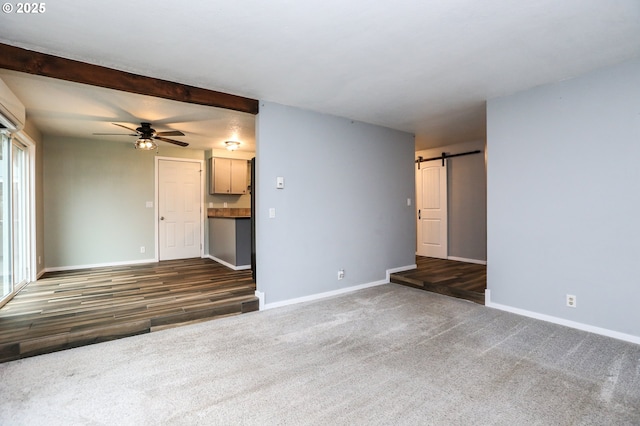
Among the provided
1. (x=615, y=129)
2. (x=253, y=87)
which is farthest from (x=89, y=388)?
(x=615, y=129)

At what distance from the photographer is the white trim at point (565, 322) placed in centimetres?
275

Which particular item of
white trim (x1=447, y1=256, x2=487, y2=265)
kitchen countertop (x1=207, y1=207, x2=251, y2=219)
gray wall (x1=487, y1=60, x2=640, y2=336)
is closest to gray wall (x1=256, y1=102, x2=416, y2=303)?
white trim (x1=447, y1=256, x2=487, y2=265)

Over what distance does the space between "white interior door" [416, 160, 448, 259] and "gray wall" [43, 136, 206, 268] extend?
220 inches

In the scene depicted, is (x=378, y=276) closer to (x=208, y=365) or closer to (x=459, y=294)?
(x=459, y=294)

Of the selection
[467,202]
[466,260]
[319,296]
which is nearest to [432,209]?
[467,202]

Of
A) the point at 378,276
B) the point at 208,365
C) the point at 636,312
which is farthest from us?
the point at 378,276

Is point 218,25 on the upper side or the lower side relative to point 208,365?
upper

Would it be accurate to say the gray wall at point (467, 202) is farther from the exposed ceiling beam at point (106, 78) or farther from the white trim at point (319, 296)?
the exposed ceiling beam at point (106, 78)

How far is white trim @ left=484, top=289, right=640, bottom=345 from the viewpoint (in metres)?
2.75

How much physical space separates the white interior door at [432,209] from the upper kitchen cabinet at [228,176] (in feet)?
13.3

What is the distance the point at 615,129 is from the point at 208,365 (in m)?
4.18

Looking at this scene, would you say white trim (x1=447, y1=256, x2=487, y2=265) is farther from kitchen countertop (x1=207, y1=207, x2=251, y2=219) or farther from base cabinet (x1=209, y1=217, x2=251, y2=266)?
kitchen countertop (x1=207, y1=207, x2=251, y2=219)

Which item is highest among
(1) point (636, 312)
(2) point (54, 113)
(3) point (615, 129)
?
(2) point (54, 113)

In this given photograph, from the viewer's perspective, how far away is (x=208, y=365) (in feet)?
7.84
